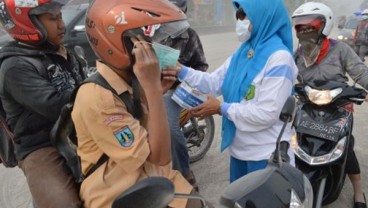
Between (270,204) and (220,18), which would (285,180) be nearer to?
(270,204)

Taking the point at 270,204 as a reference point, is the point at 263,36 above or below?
above

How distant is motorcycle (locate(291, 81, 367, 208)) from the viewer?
111 inches

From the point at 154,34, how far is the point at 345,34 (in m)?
13.0

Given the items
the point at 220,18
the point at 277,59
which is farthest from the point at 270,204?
the point at 220,18

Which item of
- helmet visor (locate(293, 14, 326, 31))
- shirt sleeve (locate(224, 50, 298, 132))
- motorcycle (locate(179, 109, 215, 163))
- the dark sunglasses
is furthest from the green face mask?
motorcycle (locate(179, 109, 215, 163))

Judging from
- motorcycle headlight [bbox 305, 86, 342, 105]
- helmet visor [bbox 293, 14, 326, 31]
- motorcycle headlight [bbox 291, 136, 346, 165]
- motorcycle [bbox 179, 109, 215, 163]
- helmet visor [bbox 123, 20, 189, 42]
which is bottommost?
motorcycle [bbox 179, 109, 215, 163]

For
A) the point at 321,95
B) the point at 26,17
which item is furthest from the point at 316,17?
the point at 26,17

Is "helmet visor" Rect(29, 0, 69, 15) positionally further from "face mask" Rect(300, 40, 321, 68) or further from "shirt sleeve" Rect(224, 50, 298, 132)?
"face mask" Rect(300, 40, 321, 68)

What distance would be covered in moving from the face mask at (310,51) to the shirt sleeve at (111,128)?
83.2 inches

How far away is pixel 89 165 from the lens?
1.56 metres

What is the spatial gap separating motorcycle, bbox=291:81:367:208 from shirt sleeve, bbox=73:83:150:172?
70.3 inches

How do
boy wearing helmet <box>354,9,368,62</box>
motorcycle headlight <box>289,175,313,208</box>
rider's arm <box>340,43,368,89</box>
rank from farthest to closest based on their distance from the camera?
boy wearing helmet <box>354,9,368,62</box>, rider's arm <box>340,43,368,89</box>, motorcycle headlight <box>289,175,313,208</box>

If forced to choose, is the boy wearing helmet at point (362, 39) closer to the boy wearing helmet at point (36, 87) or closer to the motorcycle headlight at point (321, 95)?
the motorcycle headlight at point (321, 95)

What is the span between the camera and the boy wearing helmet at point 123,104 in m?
1.44
